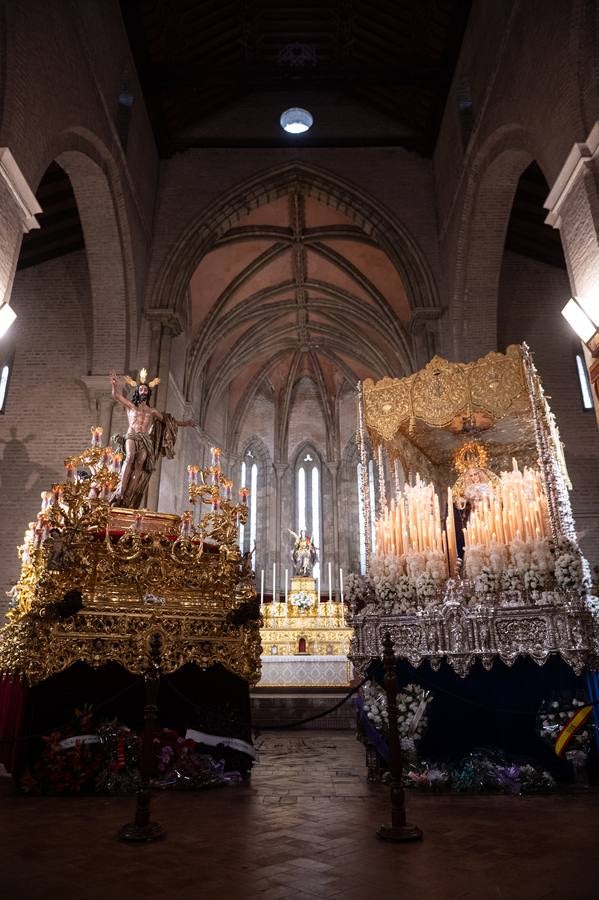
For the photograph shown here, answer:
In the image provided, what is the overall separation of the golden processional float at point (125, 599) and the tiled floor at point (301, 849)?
1.12 meters

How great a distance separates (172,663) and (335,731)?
6.05 meters

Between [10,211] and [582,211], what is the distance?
243 inches

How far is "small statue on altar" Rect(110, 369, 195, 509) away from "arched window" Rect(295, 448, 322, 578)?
14.1 meters

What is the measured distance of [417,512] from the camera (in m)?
6.91

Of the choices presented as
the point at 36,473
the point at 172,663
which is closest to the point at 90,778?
the point at 172,663

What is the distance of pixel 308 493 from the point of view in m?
23.3

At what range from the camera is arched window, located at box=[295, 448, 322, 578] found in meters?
22.6

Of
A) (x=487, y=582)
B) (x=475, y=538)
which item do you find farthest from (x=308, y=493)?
(x=487, y=582)

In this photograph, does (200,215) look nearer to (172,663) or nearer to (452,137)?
(452,137)

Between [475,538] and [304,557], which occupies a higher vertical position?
[304,557]

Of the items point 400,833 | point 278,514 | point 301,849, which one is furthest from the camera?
point 278,514

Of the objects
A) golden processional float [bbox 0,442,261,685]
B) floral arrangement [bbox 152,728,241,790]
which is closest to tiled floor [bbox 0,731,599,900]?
floral arrangement [bbox 152,728,241,790]

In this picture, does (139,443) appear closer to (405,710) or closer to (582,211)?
(405,710)

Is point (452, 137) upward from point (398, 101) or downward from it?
downward
